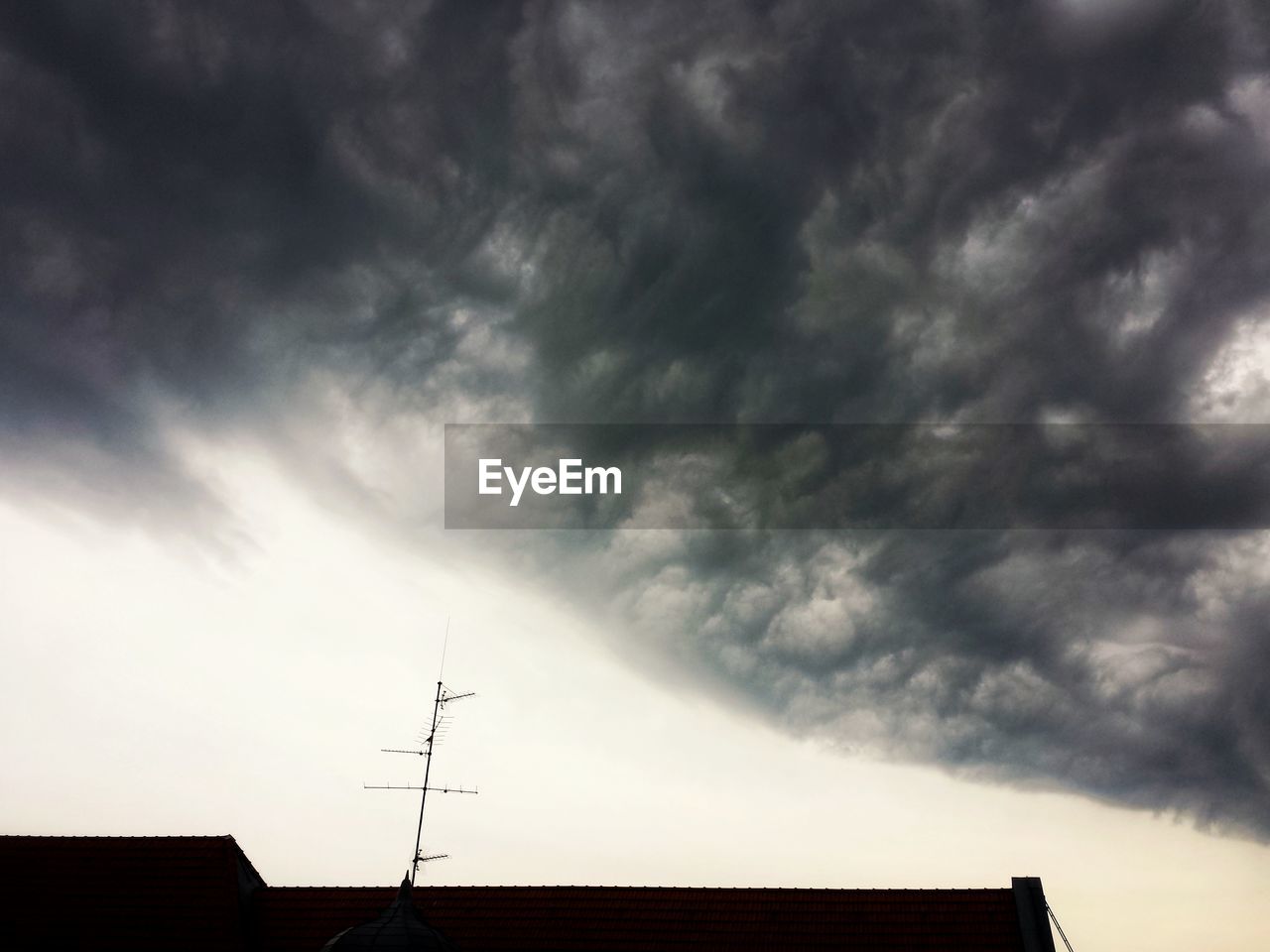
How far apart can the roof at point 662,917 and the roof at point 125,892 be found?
4.00ft

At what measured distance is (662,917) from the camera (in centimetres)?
2694

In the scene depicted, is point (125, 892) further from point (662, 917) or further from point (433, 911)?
point (662, 917)

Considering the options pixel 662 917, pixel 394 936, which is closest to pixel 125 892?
pixel 394 936

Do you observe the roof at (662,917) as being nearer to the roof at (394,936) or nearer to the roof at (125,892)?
the roof at (125,892)

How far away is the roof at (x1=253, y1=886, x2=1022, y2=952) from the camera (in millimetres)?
25203

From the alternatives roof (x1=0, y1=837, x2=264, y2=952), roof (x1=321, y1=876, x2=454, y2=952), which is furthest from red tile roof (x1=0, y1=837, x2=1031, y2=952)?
roof (x1=321, y1=876, x2=454, y2=952)

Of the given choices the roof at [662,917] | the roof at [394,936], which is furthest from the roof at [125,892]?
the roof at [394,936]

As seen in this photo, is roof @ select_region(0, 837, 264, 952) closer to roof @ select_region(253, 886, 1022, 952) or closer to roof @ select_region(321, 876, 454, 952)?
roof @ select_region(253, 886, 1022, 952)

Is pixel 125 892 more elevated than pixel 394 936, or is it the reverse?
pixel 125 892

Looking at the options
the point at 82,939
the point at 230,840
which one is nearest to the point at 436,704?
the point at 230,840

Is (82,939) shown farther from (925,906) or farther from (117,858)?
(925,906)

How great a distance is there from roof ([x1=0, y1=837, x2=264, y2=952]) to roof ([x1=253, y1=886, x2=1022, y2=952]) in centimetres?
122

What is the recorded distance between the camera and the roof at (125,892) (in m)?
27.4

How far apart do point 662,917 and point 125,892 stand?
16002 mm
